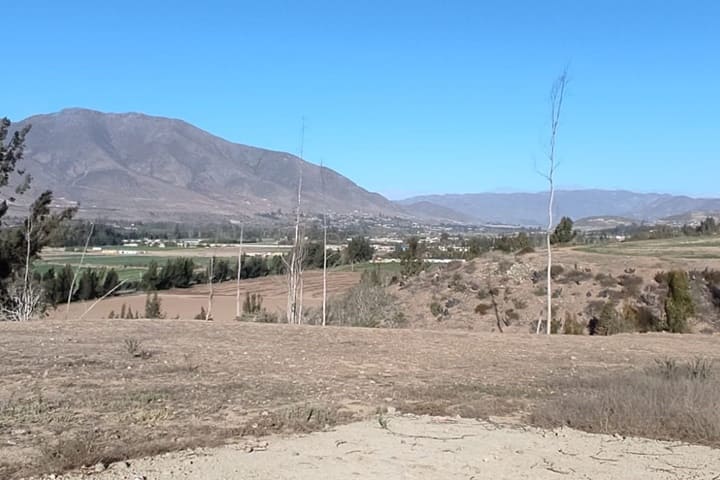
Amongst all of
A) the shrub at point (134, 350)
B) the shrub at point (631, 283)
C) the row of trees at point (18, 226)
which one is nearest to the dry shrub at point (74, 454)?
the shrub at point (134, 350)

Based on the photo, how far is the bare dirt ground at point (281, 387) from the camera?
6641mm

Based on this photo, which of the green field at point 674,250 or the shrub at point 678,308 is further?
the green field at point 674,250

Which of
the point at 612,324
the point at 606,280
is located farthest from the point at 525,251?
the point at 612,324

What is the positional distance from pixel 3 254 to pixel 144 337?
20310 mm

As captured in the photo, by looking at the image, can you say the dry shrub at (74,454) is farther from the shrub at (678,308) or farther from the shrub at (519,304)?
the shrub at (519,304)

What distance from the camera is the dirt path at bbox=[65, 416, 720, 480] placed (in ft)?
20.1

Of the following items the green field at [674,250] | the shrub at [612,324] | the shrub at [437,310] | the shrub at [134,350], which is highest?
the green field at [674,250]

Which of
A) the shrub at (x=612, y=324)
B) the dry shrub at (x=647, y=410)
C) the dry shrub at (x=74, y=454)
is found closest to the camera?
the dry shrub at (x=74, y=454)

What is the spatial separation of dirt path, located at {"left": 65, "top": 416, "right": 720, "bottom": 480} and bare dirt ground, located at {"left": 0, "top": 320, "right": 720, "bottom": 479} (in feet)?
0.10

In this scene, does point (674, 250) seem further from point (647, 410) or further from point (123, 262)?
point (123, 262)

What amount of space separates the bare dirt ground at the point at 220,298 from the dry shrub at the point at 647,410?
2934 cm

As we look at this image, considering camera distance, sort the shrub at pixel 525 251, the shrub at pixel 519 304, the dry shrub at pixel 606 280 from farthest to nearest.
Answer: the shrub at pixel 525 251
the dry shrub at pixel 606 280
the shrub at pixel 519 304

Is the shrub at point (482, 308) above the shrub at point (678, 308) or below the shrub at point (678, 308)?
below

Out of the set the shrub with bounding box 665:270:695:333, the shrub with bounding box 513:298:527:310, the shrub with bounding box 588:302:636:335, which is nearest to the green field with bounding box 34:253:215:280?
the shrub with bounding box 513:298:527:310
